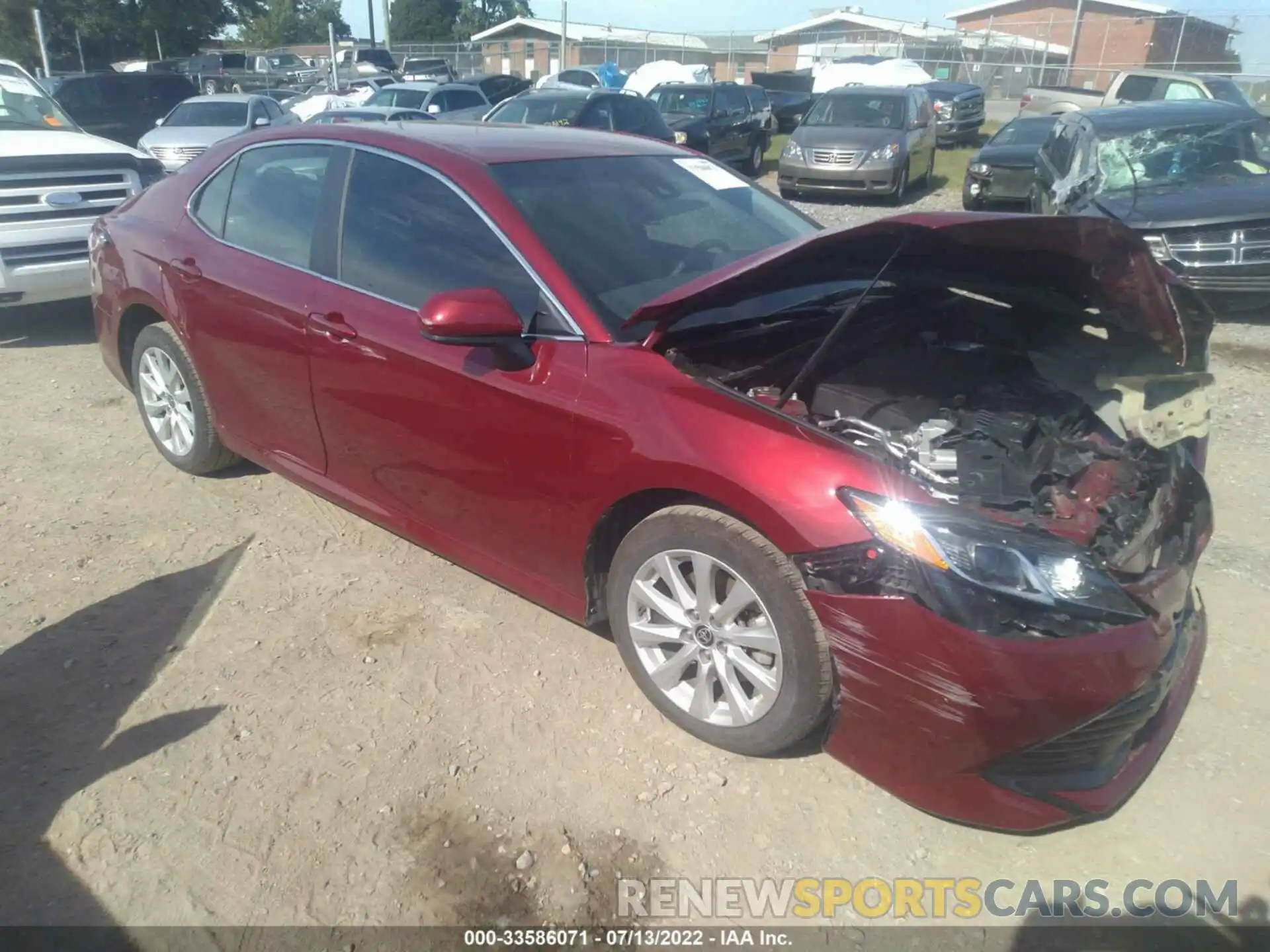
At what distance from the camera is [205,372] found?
4250 mm

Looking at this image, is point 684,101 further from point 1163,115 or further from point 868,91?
point 1163,115

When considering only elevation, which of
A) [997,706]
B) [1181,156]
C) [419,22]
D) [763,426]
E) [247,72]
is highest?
[419,22]

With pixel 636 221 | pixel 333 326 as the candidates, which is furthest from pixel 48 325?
pixel 636 221

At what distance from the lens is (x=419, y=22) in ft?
211

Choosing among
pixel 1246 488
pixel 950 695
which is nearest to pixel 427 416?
pixel 950 695

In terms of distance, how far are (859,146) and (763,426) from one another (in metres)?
12.1

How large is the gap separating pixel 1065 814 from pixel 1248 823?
2.22 ft

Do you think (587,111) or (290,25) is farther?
(290,25)

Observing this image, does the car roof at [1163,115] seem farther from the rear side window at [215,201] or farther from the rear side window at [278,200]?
the rear side window at [215,201]

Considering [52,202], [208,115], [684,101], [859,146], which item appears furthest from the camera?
[684,101]

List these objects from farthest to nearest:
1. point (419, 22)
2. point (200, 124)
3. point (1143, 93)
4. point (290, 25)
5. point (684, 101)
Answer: point (290, 25) → point (419, 22) → point (684, 101) → point (1143, 93) → point (200, 124)

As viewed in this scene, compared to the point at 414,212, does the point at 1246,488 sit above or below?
below

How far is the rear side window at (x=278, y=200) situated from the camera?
12.4 feet

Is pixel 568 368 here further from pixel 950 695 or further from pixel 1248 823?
pixel 1248 823
